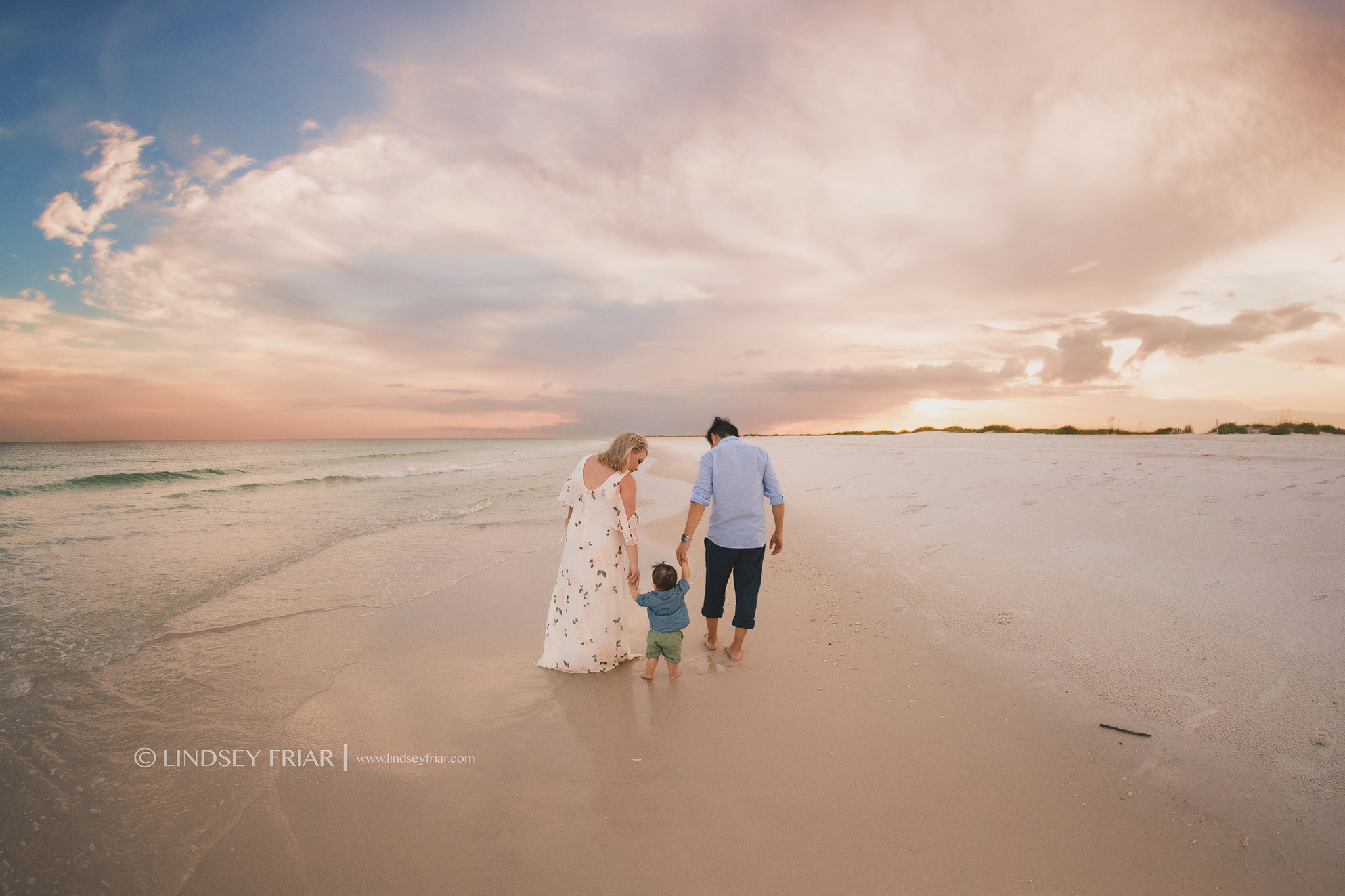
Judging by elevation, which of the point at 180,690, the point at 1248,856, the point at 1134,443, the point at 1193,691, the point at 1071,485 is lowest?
the point at 180,690

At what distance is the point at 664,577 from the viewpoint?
4328 millimetres

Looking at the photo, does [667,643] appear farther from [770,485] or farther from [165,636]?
[165,636]

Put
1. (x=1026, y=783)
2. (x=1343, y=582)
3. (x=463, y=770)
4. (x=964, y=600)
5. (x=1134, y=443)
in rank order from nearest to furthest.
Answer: (x=1026, y=783), (x=463, y=770), (x=1343, y=582), (x=964, y=600), (x=1134, y=443)

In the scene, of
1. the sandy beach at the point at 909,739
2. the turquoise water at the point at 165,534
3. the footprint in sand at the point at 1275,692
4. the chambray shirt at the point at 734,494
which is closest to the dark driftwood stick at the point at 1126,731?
the sandy beach at the point at 909,739

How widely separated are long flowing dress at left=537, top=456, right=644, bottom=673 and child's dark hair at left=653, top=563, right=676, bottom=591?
51 centimetres

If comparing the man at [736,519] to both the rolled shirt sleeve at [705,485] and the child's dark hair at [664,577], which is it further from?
the child's dark hair at [664,577]

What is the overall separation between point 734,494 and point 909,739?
2.38 metres

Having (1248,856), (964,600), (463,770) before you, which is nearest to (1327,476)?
(964,600)

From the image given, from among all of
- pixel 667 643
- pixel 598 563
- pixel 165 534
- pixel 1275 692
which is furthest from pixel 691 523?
pixel 165 534

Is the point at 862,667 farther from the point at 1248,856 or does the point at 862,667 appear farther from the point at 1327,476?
the point at 1327,476

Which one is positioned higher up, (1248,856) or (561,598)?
(561,598)

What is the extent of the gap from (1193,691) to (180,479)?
38.7m

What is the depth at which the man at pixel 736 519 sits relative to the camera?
15.8 feet

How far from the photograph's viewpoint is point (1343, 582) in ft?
14.0
